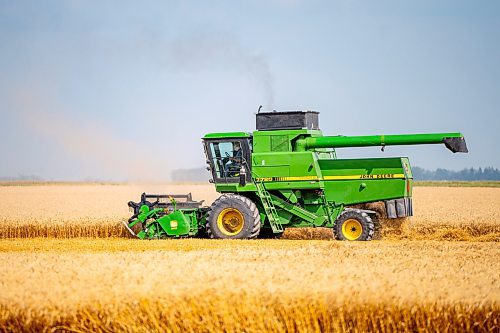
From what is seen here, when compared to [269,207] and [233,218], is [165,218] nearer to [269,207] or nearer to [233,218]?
[233,218]

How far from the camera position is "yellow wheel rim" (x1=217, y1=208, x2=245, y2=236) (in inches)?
792

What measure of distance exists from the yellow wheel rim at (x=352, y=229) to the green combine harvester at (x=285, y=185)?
0.02 meters

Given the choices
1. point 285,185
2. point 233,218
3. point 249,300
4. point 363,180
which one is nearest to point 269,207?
point 285,185

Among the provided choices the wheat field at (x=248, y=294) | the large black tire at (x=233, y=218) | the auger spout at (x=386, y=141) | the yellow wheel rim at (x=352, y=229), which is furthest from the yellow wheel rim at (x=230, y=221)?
the wheat field at (x=248, y=294)

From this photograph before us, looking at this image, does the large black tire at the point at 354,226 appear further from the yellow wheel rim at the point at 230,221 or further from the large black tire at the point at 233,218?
the yellow wheel rim at the point at 230,221

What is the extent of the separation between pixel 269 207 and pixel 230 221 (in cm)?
100

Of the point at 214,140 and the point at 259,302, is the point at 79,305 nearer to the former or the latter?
the point at 259,302

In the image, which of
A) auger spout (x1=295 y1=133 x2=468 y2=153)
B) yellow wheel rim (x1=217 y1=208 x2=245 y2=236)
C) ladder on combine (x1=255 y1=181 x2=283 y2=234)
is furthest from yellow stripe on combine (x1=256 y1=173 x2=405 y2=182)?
yellow wheel rim (x1=217 y1=208 x2=245 y2=236)

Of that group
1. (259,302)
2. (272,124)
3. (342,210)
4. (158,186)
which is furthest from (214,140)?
(259,302)

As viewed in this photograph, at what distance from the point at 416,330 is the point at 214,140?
11.4 m

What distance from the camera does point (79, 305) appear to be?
9812mm

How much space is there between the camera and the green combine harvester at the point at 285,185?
19719 mm

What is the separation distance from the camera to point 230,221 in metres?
20.2

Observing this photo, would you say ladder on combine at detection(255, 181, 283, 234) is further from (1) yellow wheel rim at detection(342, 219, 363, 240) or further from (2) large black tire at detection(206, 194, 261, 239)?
(1) yellow wheel rim at detection(342, 219, 363, 240)
